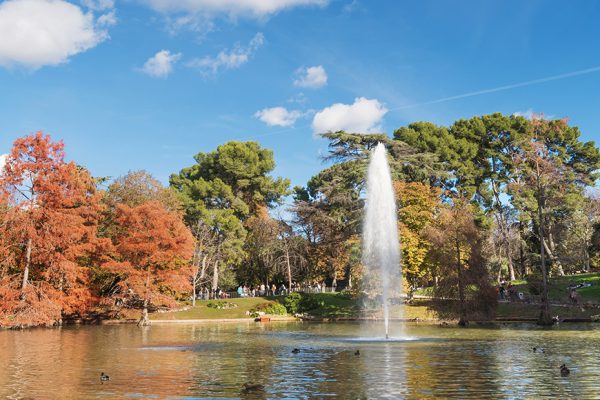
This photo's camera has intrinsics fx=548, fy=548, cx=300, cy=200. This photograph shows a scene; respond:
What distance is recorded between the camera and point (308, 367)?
20219 mm

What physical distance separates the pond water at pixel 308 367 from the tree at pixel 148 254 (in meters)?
17.7

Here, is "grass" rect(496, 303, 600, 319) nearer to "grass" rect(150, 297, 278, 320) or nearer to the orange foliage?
"grass" rect(150, 297, 278, 320)

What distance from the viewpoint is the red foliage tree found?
1763 inches

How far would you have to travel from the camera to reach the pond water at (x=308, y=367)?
1521 centimetres

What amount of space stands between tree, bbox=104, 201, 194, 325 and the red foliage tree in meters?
3.43

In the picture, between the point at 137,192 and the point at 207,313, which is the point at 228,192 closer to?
the point at 137,192

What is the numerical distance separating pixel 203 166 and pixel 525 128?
4579cm

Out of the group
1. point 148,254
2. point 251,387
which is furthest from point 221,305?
point 251,387

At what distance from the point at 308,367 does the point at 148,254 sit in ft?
112

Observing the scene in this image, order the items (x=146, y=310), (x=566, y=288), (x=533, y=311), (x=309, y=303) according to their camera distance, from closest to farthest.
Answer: (x=533, y=311) < (x=146, y=310) < (x=566, y=288) < (x=309, y=303)

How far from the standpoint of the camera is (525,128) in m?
71.9

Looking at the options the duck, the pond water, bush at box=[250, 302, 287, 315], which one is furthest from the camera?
bush at box=[250, 302, 287, 315]

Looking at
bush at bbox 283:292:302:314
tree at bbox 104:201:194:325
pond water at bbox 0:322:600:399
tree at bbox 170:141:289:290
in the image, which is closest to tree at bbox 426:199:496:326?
pond water at bbox 0:322:600:399

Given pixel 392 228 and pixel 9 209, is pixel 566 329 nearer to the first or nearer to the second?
pixel 392 228
